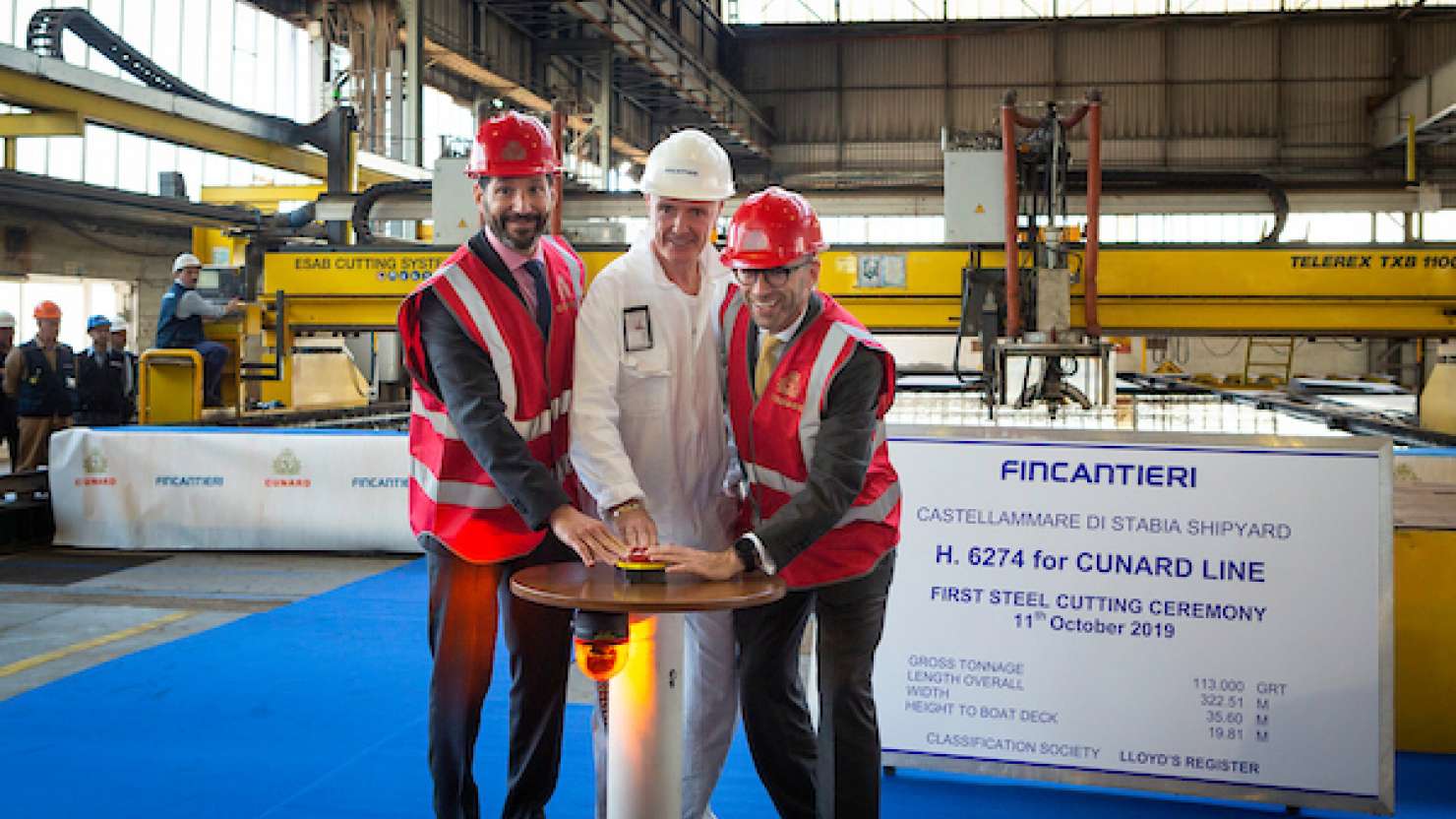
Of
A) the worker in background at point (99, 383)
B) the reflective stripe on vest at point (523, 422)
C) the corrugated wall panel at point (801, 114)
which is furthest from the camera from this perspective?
the corrugated wall panel at point (801, 114)

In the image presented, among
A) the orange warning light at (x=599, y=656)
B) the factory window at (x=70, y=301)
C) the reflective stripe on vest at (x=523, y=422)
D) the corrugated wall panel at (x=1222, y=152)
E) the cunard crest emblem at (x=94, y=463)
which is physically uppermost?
the corrugated wall panel at (x=1222, y=152)

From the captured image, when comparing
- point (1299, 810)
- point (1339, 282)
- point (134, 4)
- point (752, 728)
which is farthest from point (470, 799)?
point (134, 4)

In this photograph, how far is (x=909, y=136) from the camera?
2736 cm

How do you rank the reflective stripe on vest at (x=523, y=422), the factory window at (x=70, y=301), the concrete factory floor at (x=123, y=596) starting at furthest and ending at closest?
the factory window at (x=70, y=301) < the concrete factory floor at (x=123, y=596) < the reflective stripe on vest at (x=523, y=422)

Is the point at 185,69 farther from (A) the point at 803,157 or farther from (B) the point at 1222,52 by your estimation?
(B) the point at 1222,52

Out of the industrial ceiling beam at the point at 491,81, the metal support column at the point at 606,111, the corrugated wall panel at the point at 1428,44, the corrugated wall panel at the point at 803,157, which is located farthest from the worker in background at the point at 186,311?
the corrugated wall panel at the point at 1428,44

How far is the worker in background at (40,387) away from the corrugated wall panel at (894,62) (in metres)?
20.4

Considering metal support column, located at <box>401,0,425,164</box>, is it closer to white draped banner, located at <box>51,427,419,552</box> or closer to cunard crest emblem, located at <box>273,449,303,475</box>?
white draped banner, located at <box>51,427,419,552</box>

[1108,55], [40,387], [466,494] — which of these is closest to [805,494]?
[466,494]

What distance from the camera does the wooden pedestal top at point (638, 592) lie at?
222 cm

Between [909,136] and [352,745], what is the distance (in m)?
25.0

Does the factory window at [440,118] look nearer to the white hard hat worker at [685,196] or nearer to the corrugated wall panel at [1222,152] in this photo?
the corrugated wall panel at [1222,152]

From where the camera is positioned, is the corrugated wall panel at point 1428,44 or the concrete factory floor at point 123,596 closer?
the concrete factory floor at point 123,596

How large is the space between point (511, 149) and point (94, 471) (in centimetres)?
657
